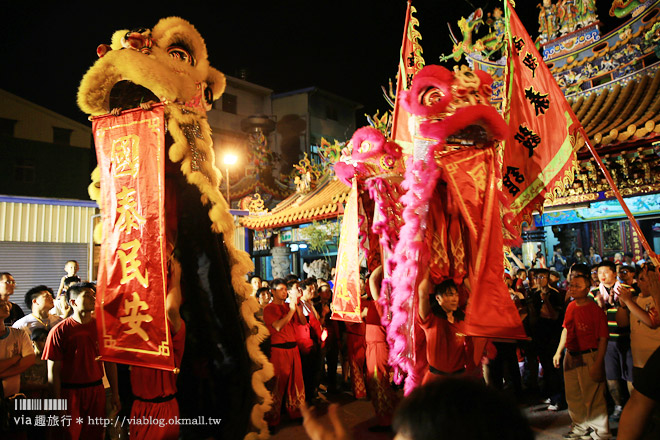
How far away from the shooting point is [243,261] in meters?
2.40

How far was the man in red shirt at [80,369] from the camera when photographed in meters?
3.33

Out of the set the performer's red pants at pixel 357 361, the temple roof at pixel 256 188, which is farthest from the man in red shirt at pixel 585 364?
the temple roof at pixel 256 188

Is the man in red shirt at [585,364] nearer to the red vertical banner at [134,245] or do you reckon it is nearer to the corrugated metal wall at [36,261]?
the red vertical banner at [134,245]

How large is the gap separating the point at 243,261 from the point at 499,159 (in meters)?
2.54

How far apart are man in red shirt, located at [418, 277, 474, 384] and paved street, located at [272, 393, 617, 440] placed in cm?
142

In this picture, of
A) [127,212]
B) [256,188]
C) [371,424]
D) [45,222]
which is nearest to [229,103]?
[256,188]

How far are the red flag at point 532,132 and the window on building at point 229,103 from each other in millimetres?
22670

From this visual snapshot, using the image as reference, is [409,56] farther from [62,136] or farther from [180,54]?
[62,136]

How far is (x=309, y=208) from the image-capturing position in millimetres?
10969

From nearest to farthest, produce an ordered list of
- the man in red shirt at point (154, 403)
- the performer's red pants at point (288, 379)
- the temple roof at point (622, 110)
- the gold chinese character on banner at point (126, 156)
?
1. the gold chinese character on banner at point (126, 156)
2. the man in red shirt at point (154, 403)
3. the performer's red pants at point (288, 379)
4. the temple roof at point (622, 110)

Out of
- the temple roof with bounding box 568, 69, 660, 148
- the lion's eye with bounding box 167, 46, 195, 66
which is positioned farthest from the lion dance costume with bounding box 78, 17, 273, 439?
the temple roof with bounding box 568, 69, 660, 148

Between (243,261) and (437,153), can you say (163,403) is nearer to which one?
(243,261)

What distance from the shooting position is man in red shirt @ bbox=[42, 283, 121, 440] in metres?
3.33

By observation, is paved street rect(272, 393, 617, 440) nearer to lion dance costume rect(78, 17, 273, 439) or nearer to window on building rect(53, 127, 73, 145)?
lion dance costume rect(78, 17, 273, 439)
